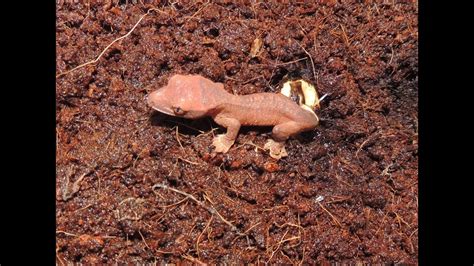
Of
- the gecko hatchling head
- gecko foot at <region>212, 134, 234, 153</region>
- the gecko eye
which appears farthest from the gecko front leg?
the gecko eye

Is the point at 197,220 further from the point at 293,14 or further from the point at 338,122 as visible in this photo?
the point at 293,14

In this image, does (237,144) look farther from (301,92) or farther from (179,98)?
(301,92)

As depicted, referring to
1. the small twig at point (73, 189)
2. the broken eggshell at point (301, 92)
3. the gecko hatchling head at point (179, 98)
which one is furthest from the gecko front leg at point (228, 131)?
the small twig at point (73, 189)

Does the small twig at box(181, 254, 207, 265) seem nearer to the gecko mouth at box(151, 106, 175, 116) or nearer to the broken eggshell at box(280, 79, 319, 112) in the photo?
the gecko mouth at box(151, 106, 175, 116)

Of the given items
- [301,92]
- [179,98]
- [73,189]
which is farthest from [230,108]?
[73,189]

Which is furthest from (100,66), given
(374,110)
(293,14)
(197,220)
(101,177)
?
(374,110)
